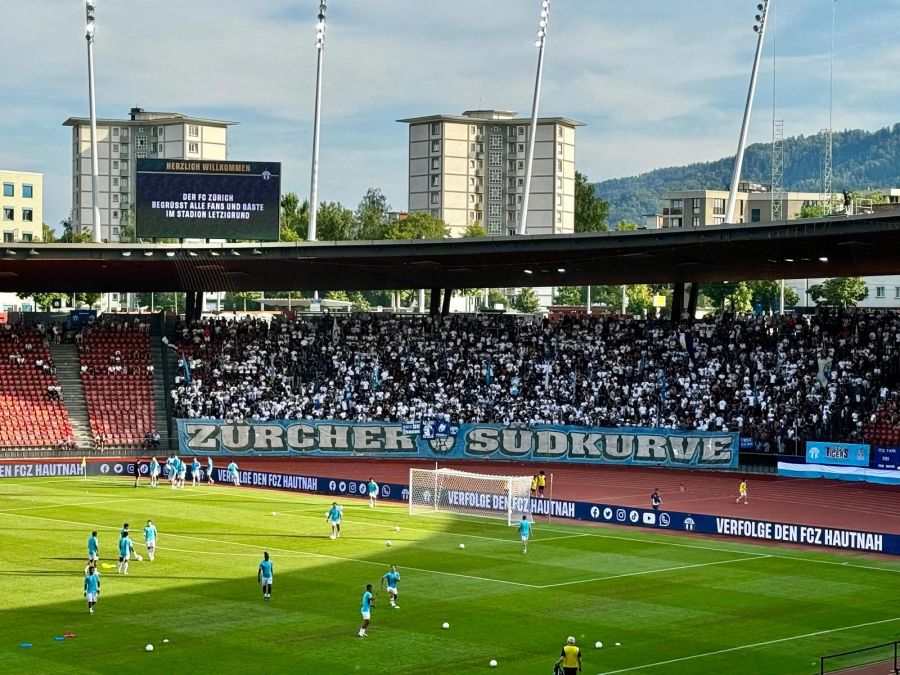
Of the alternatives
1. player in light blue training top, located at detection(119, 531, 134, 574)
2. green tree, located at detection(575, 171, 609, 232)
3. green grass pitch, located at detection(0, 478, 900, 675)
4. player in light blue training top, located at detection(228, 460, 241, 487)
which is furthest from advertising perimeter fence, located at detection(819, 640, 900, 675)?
green tree, located at detection(575, 171, 609, 232)

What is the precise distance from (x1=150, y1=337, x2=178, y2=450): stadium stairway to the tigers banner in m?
1.88

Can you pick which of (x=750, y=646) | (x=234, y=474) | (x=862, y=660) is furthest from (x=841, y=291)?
(x=862, y=660)

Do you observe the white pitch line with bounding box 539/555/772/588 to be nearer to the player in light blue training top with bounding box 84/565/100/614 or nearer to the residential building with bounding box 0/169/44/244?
the player in light blue training top with bounding box 84/565/100/614

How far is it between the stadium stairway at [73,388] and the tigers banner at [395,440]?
5464mm

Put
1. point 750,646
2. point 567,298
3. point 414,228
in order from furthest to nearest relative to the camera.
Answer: point 567,298, point 414,228, point 750,646

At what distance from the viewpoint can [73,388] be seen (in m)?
75.2

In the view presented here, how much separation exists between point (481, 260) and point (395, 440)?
11.0 metres

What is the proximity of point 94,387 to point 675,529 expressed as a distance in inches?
1539

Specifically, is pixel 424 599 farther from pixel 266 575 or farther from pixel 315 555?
pixel 315 555

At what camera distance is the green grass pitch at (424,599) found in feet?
97.2

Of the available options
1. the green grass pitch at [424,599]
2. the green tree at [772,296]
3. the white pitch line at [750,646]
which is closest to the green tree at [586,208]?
the green tree at [772,296]

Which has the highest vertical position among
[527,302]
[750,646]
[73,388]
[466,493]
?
[527,302]

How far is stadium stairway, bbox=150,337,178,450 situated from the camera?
240ft

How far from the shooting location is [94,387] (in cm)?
7525
